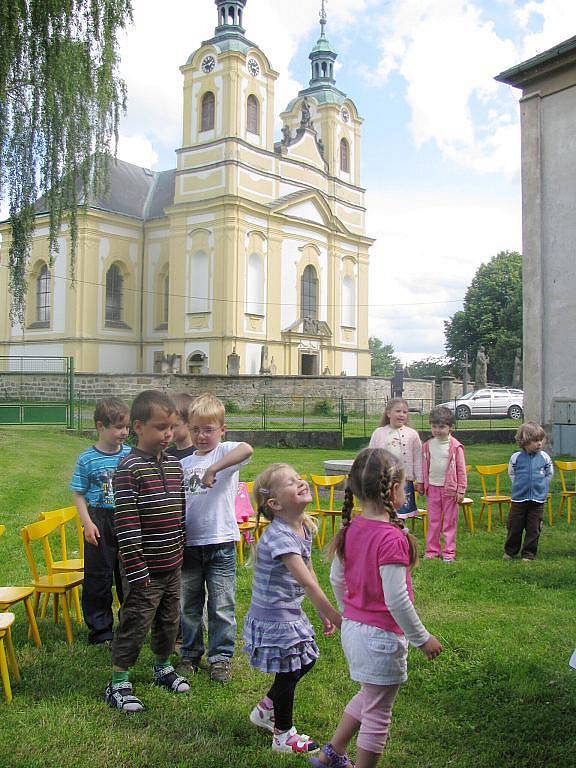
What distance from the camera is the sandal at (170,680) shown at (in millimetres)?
4062

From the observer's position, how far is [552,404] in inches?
571

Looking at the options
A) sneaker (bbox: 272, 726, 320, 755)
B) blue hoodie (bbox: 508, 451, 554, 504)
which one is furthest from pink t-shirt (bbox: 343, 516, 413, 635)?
blue hoodie (bbox: 508, 451, 554, 504)

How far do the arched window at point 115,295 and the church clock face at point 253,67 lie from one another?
41.7 feet

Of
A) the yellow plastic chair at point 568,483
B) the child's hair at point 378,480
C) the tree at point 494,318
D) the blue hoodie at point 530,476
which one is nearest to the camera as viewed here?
the child's hair at point 378,480

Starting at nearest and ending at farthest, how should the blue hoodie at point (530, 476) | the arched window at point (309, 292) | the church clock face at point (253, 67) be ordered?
1. the blue hoodie at point (530, 476)
2. the church clock face at point (253, 67)
3. the arched window at point (309, 292)

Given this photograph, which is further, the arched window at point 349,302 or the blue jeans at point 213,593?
the arched window at point 349,302

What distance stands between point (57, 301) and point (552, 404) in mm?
30918

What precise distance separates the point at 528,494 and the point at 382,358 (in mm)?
109100

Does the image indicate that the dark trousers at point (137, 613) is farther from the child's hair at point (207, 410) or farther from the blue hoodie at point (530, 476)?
the blue hoodie at point (530, 476)

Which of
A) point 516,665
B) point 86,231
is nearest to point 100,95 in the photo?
point 516,665

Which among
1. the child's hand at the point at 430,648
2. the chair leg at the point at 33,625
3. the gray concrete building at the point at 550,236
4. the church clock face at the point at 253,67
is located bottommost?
the chair leg at the point at 33,625

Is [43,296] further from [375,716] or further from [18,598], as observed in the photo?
[375,716]

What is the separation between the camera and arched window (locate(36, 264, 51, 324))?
40.3 meters

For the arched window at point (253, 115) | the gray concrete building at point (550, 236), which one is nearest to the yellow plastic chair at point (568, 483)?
the gray concrete building at point (550, 236)
